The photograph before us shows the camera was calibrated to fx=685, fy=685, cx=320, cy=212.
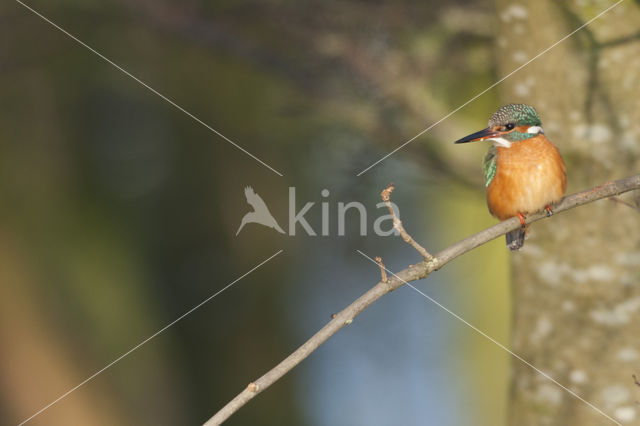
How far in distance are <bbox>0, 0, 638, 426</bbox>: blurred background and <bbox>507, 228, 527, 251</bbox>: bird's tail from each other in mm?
757

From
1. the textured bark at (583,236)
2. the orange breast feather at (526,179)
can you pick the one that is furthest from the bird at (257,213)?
the orange breast feather at (526,179)

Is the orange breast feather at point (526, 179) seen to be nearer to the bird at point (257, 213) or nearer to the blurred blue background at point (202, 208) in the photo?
the blurred blue background at point (202, 208)

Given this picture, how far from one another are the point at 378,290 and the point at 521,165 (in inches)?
44.3

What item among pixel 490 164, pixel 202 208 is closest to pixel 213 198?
pixel 202 208

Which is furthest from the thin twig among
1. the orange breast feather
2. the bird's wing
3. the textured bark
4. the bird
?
the bird

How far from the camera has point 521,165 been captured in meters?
2.61

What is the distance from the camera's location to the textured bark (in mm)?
2887

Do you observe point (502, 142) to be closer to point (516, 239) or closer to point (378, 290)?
point (516, 239)

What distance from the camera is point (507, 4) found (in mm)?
3139

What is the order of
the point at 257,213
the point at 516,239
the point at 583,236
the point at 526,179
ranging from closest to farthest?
1. the point at 526,179
2. the point at 516,239
3. the point at 583,236
4. the point at 257,213

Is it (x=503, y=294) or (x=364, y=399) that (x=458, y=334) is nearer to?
(x=503, y=294)

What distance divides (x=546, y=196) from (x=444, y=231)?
2.63 metres

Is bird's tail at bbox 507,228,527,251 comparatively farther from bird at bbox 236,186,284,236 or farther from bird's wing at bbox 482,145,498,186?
bird at bbox 236,186,284,236

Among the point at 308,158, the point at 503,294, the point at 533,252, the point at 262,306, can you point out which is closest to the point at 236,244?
the point at 262,306
